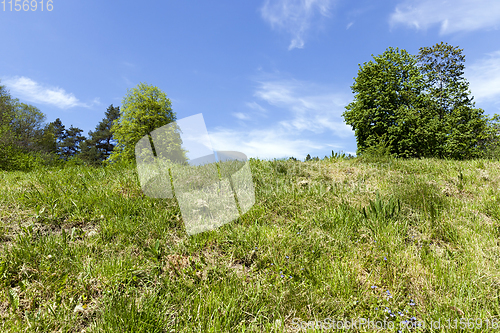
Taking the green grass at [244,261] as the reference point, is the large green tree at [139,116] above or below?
above

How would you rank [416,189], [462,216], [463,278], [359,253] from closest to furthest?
[463,278]
[359,253]
[462,216]
[416,189]

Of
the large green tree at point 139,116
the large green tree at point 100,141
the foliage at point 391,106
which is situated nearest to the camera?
the foliage at point 391,106

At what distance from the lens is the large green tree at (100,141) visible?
46375mm

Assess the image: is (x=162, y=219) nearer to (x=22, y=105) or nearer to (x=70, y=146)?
(x=22, y=105)

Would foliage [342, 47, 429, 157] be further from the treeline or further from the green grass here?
the treeline

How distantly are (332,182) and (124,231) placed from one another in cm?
439

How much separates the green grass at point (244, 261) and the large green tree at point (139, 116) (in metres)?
20.2

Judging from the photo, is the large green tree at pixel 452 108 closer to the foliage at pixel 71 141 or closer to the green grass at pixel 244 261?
the green grass at pixel 244 261

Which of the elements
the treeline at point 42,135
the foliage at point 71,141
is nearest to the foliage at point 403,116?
the treeline at point 42,135

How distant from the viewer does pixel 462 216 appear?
4363mm

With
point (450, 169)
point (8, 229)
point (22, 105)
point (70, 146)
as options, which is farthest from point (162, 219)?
point (70, 146)

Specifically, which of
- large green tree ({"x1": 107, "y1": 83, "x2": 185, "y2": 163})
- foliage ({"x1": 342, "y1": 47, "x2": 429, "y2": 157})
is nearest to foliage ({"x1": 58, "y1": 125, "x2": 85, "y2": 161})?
large green tree ({"x1": 107, "y1": 83, "x2": 185, "y2": 163})

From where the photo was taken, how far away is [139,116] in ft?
80.7

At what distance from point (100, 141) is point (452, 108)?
5776 centimetres
